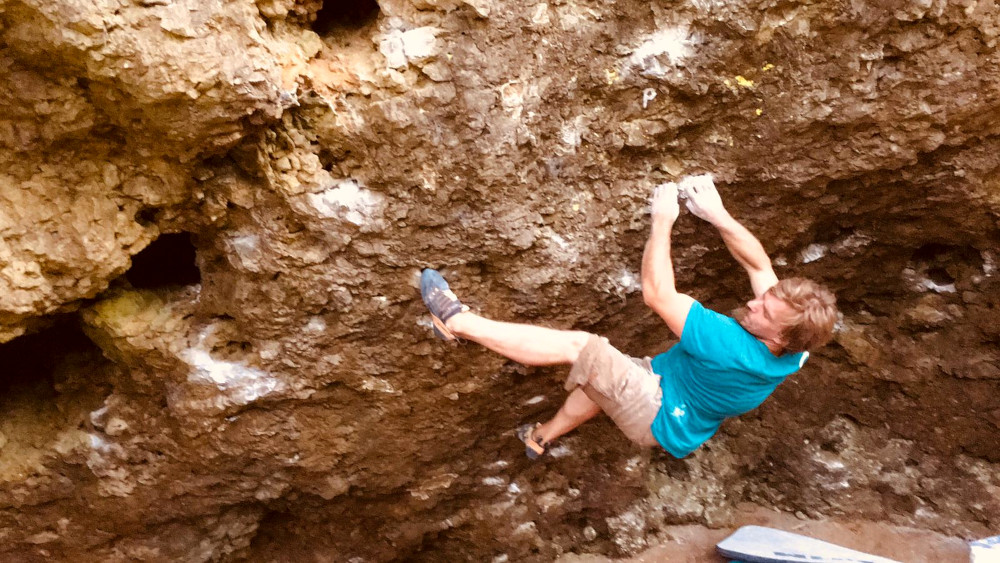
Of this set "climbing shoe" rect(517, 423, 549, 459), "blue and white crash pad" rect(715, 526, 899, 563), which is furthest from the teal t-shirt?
"blue and white crash pad" rect(715, 526, 899, 563)

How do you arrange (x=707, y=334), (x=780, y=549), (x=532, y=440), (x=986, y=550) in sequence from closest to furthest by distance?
(x=707, y=334) < (x=532, y=440) < (x=986, y=550) < (x=780, y=549)

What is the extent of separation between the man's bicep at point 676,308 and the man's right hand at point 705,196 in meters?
0.34

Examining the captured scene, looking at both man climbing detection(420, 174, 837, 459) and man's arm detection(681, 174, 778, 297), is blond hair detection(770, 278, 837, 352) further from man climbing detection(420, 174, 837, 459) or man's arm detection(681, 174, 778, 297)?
man's arm detection(681, 174, 778, 297)

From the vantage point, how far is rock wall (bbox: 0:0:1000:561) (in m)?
1.99

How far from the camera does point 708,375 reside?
2.43 metres

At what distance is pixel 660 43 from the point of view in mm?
2275

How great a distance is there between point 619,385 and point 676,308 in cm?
36

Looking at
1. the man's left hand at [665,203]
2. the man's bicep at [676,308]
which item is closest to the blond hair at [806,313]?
the man's bicep at [676,308]

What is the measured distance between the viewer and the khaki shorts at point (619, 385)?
2408mm

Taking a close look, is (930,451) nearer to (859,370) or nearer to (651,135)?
(859,370)

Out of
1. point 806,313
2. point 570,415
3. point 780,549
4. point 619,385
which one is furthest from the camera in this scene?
point 780,549

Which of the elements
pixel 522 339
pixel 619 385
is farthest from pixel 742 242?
pixel 522 339

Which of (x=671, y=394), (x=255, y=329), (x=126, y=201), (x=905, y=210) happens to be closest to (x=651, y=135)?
(x=671, y=394)

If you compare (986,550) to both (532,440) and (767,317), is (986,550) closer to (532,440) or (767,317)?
(767,317)
